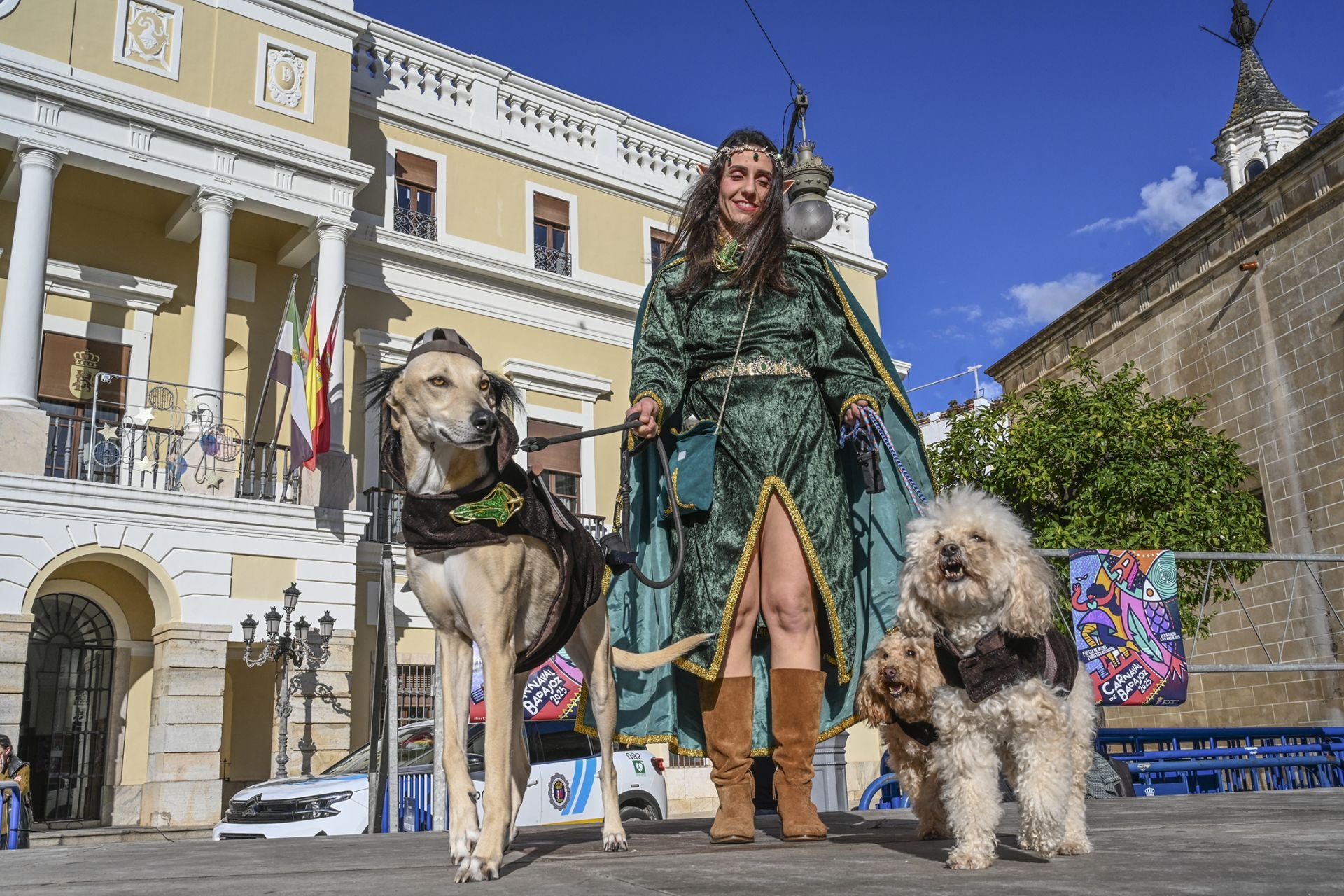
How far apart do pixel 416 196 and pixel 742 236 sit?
16.9 m

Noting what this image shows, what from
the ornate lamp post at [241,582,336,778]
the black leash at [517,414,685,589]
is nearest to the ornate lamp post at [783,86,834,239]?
the black leash at [517,414,685,589]

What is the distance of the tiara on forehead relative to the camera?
178 inches

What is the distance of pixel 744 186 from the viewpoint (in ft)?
14.7

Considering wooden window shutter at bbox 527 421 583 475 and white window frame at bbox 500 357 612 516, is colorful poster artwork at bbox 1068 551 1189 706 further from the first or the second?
white window frame at bbox 500 357 612 516

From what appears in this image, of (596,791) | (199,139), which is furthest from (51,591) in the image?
(596,791)

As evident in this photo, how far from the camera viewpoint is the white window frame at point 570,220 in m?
21.2

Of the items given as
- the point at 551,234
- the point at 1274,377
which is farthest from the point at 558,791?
the point at 1274,377

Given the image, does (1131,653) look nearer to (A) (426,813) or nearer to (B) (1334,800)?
(B) (1334,800)

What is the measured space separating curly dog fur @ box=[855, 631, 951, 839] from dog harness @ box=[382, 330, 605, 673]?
3.50 ft

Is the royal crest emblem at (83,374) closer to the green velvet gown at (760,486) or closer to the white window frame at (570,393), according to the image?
the white window frame at (570,393)

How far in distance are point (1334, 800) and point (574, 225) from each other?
18919mm

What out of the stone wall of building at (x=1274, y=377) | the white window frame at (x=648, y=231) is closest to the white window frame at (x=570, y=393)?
the white window frame at (x=648, y=231)

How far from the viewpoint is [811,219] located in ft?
29.7

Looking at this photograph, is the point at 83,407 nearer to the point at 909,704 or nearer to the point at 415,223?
the point at 415,223
